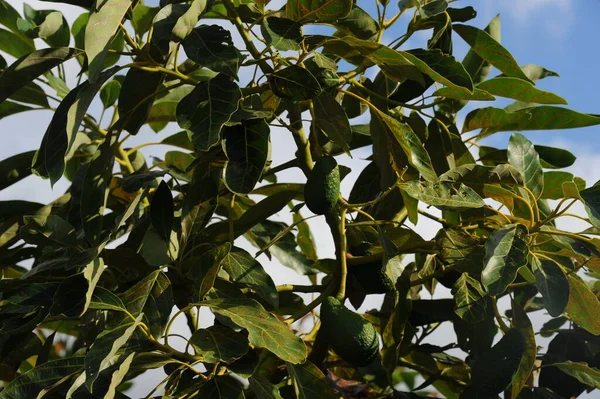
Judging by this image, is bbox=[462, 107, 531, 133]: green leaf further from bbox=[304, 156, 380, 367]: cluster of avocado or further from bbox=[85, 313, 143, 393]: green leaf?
bbox=[85, 313, 143, 393]: green leaf

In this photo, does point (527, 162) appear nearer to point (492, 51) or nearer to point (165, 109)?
point (492, 51)

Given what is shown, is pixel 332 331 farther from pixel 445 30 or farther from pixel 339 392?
pixel 445 30

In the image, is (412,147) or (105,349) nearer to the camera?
(105,349)

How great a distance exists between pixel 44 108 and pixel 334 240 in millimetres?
825

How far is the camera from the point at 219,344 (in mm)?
1266

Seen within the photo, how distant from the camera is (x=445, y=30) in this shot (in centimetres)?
153

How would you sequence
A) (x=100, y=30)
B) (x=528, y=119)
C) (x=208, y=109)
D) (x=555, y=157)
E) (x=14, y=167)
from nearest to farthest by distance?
(x=100, y=30)
(x=208, y=109)
(x=528, y=119)
(x=555, y=157)
(x=14, y=167)

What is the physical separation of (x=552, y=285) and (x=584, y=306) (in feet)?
0.53

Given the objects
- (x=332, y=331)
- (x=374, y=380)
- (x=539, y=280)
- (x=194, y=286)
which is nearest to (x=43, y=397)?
(x=194, y=286)

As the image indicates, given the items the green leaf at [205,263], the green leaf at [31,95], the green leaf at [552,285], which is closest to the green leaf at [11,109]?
the green leaf at [31,95]

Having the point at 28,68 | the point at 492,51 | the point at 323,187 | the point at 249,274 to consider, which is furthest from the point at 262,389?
the point at 492,51

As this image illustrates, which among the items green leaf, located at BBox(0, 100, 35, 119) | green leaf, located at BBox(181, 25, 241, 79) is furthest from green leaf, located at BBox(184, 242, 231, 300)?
green leaf, located at BBox(0, 100, 35, 119)

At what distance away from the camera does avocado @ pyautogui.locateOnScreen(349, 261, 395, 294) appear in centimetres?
148

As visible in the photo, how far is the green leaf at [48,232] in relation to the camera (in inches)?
57.7
